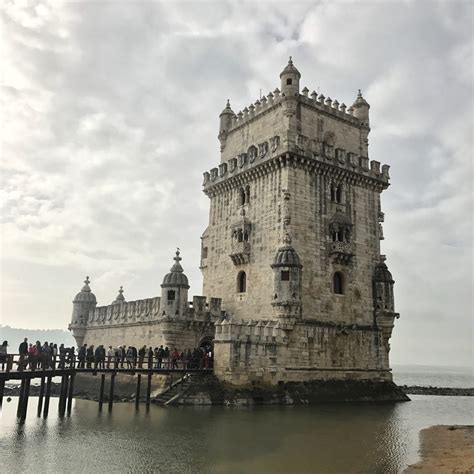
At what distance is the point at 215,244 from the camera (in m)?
39.7

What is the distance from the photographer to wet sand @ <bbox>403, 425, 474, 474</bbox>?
16.7 meters

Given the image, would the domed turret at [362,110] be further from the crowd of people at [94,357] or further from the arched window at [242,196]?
the crowd of people at [94,357]

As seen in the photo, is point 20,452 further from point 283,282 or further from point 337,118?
point 337,118

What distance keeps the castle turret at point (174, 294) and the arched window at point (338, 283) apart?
1011 centimetres

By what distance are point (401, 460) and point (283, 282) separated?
15.2 meters

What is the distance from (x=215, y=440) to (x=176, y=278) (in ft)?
53.7

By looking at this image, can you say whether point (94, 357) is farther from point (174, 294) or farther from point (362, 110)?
point (362, 110)

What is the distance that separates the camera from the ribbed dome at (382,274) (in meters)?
37.0

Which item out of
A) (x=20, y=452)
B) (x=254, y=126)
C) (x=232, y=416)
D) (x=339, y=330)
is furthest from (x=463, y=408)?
(x=20, y=452)

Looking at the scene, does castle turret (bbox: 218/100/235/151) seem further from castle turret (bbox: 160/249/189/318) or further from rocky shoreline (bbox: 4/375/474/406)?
rocky shoreline (bbox: 4/375/474/406)

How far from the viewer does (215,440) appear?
1991cm

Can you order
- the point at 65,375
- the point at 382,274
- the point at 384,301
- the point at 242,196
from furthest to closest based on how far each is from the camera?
1. the point at 242,196
2. the point at 382,274
3. the point at 384,301
4. the point at 65,375

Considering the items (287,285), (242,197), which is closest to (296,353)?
(287,285)

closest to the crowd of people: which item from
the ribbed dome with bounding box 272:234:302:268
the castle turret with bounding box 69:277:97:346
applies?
the ribbed dome with bounding box 272:234:302:268
